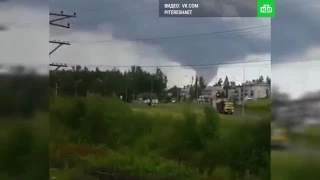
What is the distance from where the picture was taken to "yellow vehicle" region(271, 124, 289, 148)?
278 centimetres

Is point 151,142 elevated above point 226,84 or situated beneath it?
situated beneath

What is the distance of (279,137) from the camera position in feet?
9.17

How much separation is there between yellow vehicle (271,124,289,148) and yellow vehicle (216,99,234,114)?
11.7 inches

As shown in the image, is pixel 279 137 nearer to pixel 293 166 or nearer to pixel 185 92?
pixel 293 166

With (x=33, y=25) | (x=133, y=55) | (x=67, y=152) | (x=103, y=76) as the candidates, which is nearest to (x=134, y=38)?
(x=133, y=55)

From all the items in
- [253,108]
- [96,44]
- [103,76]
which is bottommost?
[253,108]

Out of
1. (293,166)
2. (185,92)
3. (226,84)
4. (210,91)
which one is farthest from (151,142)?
(293,166)

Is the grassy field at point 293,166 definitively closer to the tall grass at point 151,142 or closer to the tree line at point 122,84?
the tall grass at point 151,142

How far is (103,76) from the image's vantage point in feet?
8.82

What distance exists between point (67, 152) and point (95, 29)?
30.8 inches

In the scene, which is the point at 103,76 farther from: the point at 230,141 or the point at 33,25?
the point at 230,141

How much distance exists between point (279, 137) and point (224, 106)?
0.42m

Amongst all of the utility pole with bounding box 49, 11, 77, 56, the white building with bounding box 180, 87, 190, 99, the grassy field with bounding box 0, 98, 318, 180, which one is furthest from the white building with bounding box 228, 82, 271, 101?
the utility pole with bounding box 49, 11, 77, 56

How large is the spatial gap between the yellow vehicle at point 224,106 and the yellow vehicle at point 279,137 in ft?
0.97
